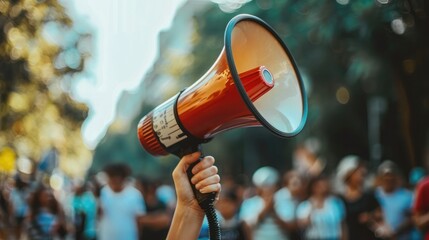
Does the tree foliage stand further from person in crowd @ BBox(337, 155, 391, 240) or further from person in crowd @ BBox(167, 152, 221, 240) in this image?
person in crowd @ BBox(337, 155, 391, 240)

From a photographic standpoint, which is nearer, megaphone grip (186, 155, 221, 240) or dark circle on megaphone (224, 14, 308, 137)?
dark circle on megaphone (224, 14, 308, 137)

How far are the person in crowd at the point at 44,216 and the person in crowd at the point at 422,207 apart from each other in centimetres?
371

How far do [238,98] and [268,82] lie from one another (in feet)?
0.70

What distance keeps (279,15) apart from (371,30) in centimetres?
219

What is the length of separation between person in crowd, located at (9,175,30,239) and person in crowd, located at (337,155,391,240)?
3.79 metres

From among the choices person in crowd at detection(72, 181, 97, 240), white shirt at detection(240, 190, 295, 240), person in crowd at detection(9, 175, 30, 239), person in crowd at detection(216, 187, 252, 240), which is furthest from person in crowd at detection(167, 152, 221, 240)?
person in crowd at detection(72, 181, 97, 240)

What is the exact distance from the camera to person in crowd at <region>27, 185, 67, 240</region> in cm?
652

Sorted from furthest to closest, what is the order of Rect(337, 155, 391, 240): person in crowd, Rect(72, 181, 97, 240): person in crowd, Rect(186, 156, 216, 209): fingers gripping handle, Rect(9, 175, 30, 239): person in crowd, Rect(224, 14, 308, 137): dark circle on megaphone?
Rect(72, 181, 97, 240): person in crowd
Rect(9, 175, 30, 239): person in crowd
Rect(337, 155, 391, 240): person in crowd
Rect(186, 156, 216, 209): fingers gripping handle
Rect(224, 14, 308, 137): dark circle on megaphone

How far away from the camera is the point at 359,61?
37.5 feet

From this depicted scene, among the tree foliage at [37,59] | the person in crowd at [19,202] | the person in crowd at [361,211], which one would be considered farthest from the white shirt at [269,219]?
the person in crowd at [19,202]

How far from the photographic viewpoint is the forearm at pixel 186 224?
2076 mm

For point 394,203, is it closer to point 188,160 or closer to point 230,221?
point 230,221

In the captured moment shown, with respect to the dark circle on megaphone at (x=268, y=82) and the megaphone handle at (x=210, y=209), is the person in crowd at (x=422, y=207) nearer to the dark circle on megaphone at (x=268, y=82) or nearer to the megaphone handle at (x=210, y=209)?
the dark circle on megaphone at (x=268, y=82)

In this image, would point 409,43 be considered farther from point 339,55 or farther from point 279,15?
point 339,55
